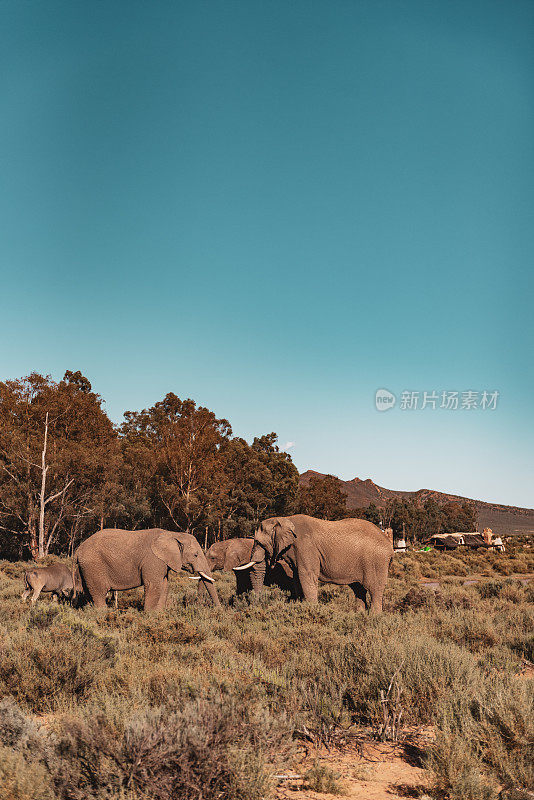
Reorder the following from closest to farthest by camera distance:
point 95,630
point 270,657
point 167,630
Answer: point 270,657
point 95,630
point 167,630

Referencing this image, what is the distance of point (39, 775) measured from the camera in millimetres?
3363

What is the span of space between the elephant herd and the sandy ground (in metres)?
6.12

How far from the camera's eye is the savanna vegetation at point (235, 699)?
3.39 m

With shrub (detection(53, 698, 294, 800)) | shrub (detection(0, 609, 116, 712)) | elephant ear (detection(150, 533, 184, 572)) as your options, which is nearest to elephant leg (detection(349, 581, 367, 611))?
elephant ear (detection(150, 533, 184, 572))

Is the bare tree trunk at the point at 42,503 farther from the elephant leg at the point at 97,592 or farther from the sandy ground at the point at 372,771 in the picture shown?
the sandy ground at the point at 372,771

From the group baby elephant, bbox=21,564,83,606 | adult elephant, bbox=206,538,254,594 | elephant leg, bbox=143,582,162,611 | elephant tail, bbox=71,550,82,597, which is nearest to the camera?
elephant leg, bbox=143,582,162,611

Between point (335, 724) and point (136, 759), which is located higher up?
point (136, 759)

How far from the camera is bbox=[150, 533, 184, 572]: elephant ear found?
10.8 m

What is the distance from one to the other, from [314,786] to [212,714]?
912mm

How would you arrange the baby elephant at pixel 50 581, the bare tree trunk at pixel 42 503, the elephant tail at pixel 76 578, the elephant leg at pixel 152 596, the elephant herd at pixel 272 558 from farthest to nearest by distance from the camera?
1. the bare tree trunk at pixel 42 503
2. the baby elephant at pixel 50 581
3. the elephant tail at pixel 76 578
4. the elephant herd at pixel 272 558
5. the elephant leg at pixel 152 596

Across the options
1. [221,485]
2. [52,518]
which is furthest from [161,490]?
[52,518]

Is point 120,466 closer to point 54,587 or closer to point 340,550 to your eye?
point 54,587

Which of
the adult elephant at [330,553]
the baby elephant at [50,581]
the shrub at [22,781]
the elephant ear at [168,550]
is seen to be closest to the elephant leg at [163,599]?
the elephant ear at [168,550]

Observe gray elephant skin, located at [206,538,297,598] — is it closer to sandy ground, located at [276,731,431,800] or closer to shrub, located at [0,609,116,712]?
shrub, located at [0,609,116,712]
